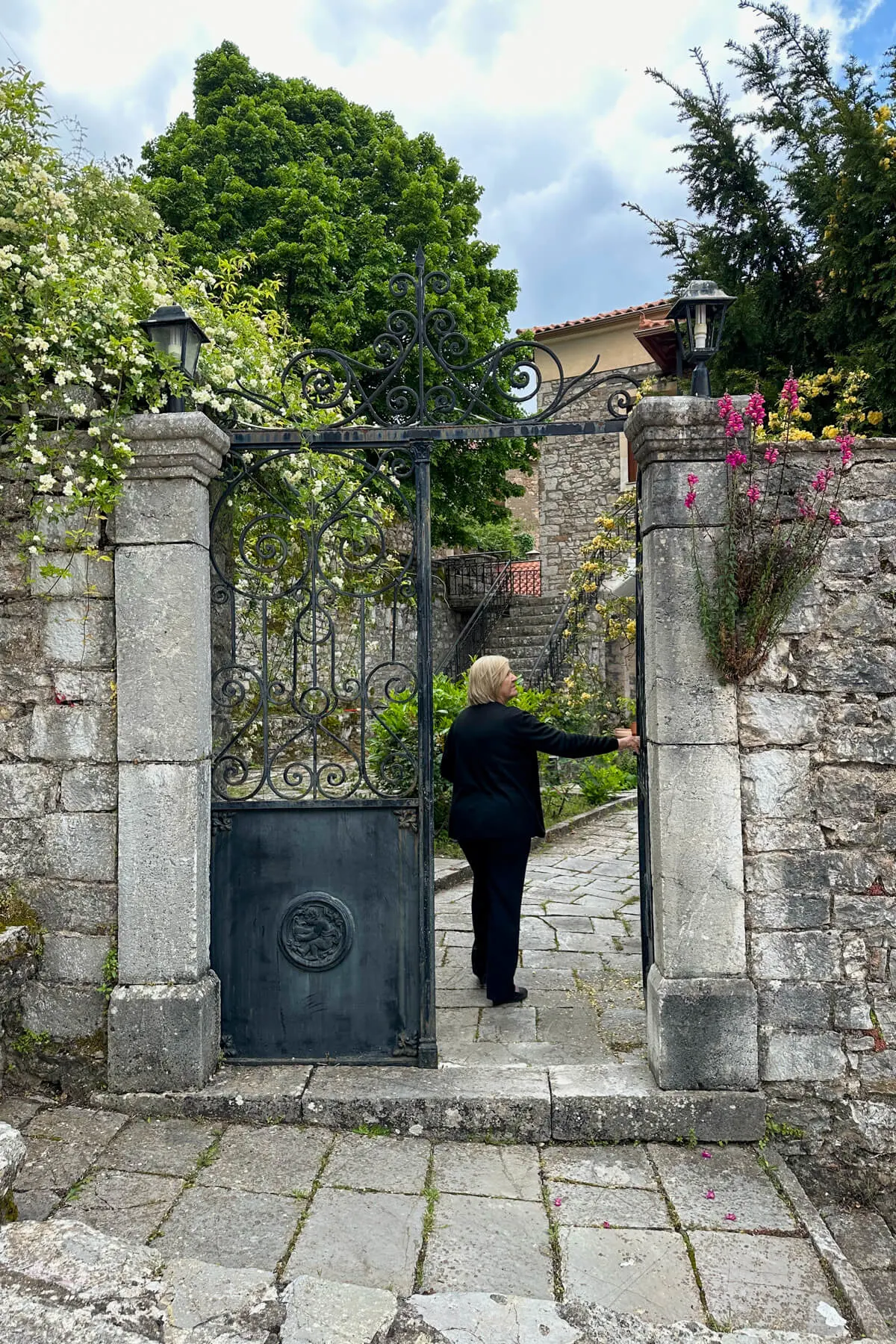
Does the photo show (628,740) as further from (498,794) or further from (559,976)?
(559,976)

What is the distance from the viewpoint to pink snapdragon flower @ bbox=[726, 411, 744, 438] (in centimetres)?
344

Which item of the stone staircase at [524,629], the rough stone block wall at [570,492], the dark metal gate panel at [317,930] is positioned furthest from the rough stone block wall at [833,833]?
the rough stone block wall at [570,492]

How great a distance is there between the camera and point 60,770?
366cm

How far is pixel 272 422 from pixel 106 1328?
10.9 ft

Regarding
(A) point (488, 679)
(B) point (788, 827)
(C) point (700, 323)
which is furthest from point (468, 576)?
(B) point (788, 827)

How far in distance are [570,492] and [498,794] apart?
1612 centimetres

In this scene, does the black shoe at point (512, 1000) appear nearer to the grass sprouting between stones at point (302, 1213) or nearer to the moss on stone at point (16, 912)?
the grass sprouting between stones at point (302, 1213)

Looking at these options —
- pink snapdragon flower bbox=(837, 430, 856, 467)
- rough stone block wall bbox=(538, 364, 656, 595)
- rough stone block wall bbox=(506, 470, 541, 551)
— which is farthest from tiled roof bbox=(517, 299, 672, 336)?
pink snapdragon flower bbox=(837, 430, 856, 467)

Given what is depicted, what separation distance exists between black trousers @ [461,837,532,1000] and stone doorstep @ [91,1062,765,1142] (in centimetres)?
78

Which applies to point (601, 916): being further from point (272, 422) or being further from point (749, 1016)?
point (272, 422)

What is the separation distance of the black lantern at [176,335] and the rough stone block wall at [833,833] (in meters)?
2.36

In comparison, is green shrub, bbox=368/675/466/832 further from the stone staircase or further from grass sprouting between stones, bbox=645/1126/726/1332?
the stone staircase

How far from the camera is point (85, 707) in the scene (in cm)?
365

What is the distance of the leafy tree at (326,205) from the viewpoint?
13125mm
